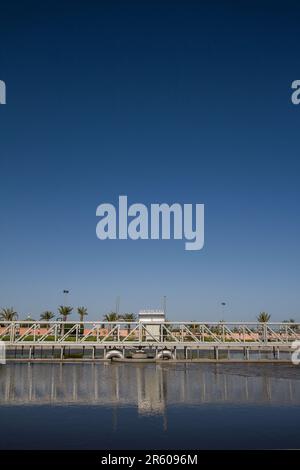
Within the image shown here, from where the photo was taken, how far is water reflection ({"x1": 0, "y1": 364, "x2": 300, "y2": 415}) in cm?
2302

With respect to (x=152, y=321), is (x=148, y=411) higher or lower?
higher

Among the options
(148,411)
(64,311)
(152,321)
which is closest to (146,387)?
(148,411)

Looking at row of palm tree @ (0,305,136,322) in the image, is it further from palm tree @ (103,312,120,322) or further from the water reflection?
the water reflection

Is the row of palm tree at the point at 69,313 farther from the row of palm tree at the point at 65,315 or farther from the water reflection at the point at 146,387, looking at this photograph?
the water reflection at the point at 146,387

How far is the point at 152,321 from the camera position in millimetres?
53344

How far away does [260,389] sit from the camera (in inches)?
1085

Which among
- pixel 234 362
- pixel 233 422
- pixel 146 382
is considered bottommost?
pixel 234 362

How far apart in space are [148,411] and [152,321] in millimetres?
33463

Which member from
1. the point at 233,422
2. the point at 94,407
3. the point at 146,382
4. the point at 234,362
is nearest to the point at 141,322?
the point at 234,362

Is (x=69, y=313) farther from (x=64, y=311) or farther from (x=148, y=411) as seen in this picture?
(x=148, y=411)

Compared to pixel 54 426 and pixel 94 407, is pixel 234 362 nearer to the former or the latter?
pixel 94 407

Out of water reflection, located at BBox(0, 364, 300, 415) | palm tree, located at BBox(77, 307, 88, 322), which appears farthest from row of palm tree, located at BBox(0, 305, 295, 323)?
water reflection, located at BBox(0, 364, 300, 415)

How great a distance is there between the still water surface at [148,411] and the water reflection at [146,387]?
0.06 meters
